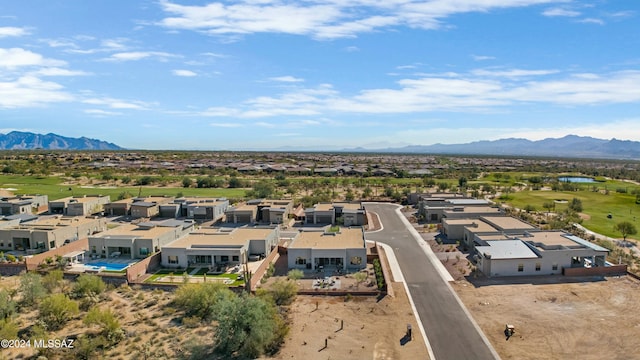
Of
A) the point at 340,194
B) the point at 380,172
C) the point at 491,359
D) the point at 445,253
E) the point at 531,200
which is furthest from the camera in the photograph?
the point at 380,172

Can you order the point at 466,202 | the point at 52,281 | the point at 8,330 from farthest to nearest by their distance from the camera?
the point at 466,202
the point at 52,281
the point at 8,330

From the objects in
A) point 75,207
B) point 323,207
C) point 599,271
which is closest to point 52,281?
point 75,207

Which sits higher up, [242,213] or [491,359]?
[242,213]

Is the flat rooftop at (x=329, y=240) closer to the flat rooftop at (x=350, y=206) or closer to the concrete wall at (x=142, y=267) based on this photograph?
the flat rooftop at (x=350, y=206)

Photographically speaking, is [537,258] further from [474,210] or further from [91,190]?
[91,190]

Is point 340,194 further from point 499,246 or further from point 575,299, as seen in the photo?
point 575,299

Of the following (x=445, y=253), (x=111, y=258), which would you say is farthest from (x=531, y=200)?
(x=111, y=258)
